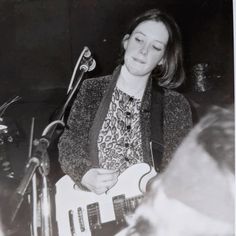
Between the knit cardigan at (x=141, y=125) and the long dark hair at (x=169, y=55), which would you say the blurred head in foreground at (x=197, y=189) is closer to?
the knit cardigan at (x=141, y=125)

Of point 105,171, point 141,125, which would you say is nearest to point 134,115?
point 141,125

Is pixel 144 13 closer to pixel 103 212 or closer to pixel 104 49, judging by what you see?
pixel 104 49

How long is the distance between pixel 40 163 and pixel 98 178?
0.22 meters

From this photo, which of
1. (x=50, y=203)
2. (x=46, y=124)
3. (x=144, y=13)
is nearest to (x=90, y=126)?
(x=46, y=124)

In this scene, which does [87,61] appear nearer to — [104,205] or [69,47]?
[69,47]

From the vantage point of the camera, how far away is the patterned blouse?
1.08 m

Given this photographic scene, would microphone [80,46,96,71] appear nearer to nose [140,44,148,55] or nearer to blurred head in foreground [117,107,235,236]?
nose [140,44,148,55]

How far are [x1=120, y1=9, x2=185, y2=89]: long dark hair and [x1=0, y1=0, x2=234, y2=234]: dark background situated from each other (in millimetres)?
17

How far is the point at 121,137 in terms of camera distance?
42.9 inches

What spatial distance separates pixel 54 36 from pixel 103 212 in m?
0.53

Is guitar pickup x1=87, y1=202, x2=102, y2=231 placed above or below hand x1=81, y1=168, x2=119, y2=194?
below

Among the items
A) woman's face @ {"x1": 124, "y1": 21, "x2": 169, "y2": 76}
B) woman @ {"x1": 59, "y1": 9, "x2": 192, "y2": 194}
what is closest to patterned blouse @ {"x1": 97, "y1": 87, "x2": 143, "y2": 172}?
woman @ {"x1": 59, "y1": 9, "x2": 192, "y2": 194}

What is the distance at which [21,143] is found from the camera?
1.06 m

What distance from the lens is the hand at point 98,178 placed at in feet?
3.52
